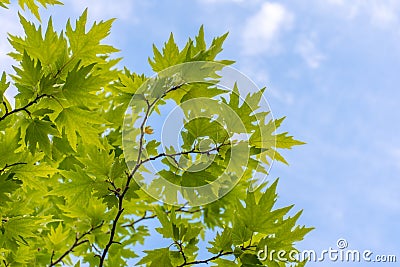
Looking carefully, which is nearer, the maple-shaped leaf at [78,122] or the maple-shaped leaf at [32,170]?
the maple-shaped leaf at [78,122]

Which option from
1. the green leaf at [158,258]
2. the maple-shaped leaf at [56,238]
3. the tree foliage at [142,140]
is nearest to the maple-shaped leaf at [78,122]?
the tree foliage at [142,140]

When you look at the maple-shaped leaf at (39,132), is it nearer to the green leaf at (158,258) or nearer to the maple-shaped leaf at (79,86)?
the maple-shaped leaf at (79,86)

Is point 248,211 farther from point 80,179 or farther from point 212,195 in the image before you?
point 80,179

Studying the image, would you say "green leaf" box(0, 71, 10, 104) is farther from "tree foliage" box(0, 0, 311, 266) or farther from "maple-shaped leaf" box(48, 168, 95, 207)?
"maple-shaped leaf" box(48, 168, 95, 207)

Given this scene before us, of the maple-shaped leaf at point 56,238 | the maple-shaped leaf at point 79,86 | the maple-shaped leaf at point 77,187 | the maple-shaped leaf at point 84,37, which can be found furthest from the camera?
the maple-shaped leaf at point 56,238

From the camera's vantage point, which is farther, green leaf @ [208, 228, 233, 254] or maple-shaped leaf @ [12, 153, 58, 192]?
maple-shaped leaf @ [12, 153, 58, 192]

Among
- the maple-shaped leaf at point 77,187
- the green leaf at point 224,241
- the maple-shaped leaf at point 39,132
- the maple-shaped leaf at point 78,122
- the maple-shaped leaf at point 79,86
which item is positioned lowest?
the green leaf at point 224,241

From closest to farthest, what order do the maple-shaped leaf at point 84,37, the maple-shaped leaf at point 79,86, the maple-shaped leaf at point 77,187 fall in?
the maple-shaped leaf at point 79,86 < the maple-shaped leaf at point 84,37 < the maple-shaped leaf at point 77,187

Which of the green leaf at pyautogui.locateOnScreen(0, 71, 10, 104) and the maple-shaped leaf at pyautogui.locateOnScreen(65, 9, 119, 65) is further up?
the maple-shaped leaf at pyautogui.locateOnScreen(65, 9, 119, 65)

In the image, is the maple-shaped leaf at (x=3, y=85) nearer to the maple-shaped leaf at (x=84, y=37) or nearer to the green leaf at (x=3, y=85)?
the green leaf at (x=3, y=85)

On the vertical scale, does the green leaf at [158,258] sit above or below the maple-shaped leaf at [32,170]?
below

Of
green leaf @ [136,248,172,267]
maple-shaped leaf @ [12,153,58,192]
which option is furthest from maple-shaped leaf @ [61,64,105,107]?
green leaf @ [136,248,172,267]

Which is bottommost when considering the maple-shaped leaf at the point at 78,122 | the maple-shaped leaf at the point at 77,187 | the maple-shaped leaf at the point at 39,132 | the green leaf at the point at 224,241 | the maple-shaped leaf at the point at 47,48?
the green leaf at the point at 224,241

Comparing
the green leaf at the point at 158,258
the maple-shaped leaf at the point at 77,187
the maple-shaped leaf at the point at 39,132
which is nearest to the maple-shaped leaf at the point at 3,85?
the maple-shaped leaf at the point at 39,132
